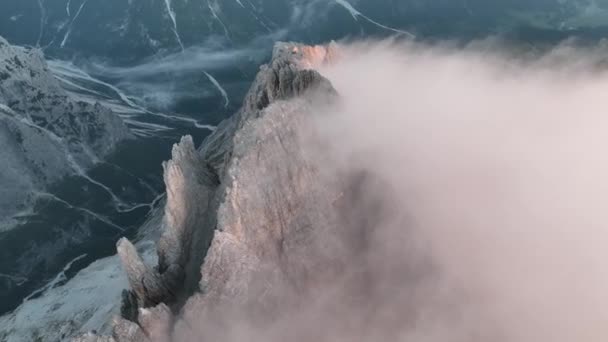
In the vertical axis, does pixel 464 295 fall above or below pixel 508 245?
below

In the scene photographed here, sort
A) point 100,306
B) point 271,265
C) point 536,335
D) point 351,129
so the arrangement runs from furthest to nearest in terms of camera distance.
→ point 100,306 < point 351,129 < point 271,265 < point 536,335

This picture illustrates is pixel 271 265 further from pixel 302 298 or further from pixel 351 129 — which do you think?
pixel 351 129

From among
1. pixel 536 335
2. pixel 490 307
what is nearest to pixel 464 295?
pixel 490 307

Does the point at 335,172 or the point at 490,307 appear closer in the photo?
the point at 490,307

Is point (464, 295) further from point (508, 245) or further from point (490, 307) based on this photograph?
point (508, 245)

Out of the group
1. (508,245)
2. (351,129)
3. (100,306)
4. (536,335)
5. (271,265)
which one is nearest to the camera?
(536,335)

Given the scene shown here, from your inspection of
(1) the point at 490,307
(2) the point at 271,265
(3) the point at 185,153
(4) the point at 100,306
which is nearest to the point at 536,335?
(1) the point at 490,307

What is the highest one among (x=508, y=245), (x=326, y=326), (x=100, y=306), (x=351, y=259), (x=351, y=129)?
(x=351, y=129)
